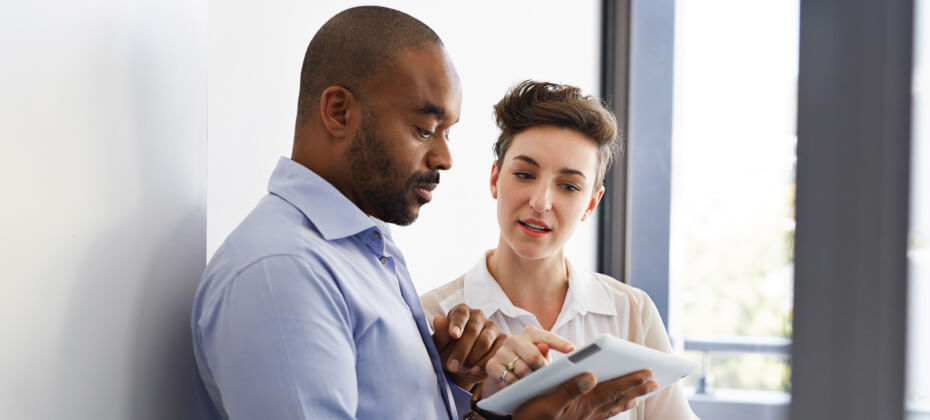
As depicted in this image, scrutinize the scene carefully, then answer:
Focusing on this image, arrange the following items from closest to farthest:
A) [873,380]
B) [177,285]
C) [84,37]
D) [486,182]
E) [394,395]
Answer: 1. [873,380]
2. [84,37]
3. [394,395]
4. [177,285]
5. [486,182]

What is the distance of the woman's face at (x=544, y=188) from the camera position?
1679 millimetres

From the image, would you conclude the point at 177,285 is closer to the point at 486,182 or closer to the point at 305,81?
the point at 305,81

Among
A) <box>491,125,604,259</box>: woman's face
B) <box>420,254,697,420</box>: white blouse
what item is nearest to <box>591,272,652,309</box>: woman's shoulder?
<box>420,254,697,420</box>: white blouse

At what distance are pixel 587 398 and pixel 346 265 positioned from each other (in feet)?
1.34

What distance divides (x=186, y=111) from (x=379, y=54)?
29cm

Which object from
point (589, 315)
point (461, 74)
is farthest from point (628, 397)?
point (461, 74)

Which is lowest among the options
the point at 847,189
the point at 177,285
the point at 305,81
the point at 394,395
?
the point at 394,395

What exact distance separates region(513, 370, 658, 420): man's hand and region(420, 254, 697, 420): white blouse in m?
0.56

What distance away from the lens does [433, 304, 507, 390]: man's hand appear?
3.86 feet

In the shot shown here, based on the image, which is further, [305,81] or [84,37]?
[305,81]

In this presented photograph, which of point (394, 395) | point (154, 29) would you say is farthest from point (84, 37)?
point (394, 395)

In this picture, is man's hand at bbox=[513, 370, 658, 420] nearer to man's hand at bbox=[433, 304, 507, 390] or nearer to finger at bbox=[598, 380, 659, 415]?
finger at bbox=[598, 380, 659, 415]

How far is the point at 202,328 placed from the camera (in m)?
0.87

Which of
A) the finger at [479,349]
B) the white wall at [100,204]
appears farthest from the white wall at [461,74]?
the finger at [479,349]
